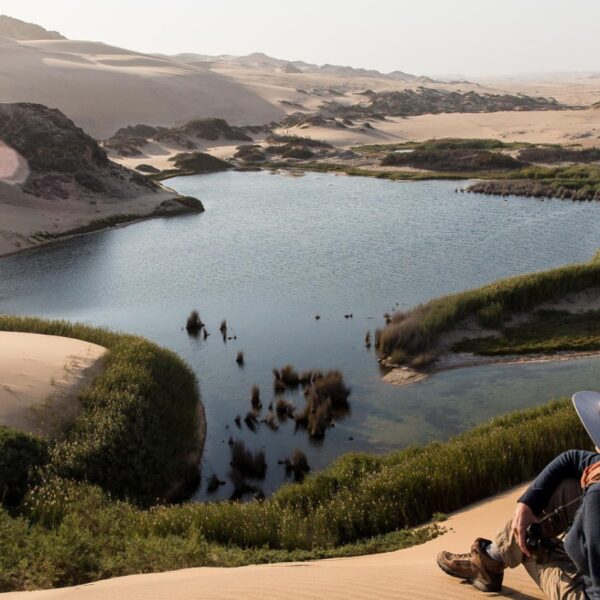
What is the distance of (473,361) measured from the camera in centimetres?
2125

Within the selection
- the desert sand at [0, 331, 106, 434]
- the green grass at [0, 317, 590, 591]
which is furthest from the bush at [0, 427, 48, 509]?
the desert sand at [0, 331, 106, 434]

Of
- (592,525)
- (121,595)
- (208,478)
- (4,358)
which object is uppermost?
(592,525)

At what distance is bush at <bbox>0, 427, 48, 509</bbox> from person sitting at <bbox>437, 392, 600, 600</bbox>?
8.55 meters

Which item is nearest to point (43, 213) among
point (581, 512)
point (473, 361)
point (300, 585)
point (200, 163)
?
point (200, 163)

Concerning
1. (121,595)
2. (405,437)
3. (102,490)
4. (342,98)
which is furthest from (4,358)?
(342,98)

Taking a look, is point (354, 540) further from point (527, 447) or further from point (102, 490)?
point (102, 490)

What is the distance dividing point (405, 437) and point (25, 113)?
1734 inches

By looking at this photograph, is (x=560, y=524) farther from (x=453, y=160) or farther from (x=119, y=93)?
(x=119, y=93)

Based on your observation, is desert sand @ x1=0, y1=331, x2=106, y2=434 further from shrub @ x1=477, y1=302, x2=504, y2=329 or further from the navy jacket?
shrub @ x1=477, y1=302, x2=504, y2=329

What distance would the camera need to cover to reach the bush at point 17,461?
12.0m

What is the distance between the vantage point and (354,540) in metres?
10.3

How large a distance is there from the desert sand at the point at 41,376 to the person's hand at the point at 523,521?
34.9ft

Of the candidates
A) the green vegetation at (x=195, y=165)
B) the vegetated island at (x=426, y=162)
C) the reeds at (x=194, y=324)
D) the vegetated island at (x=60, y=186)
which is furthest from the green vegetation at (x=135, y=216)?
the reeds at (x=194, y=324)

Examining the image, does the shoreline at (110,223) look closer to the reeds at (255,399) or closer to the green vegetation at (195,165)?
the green vegetation at (195,165)
